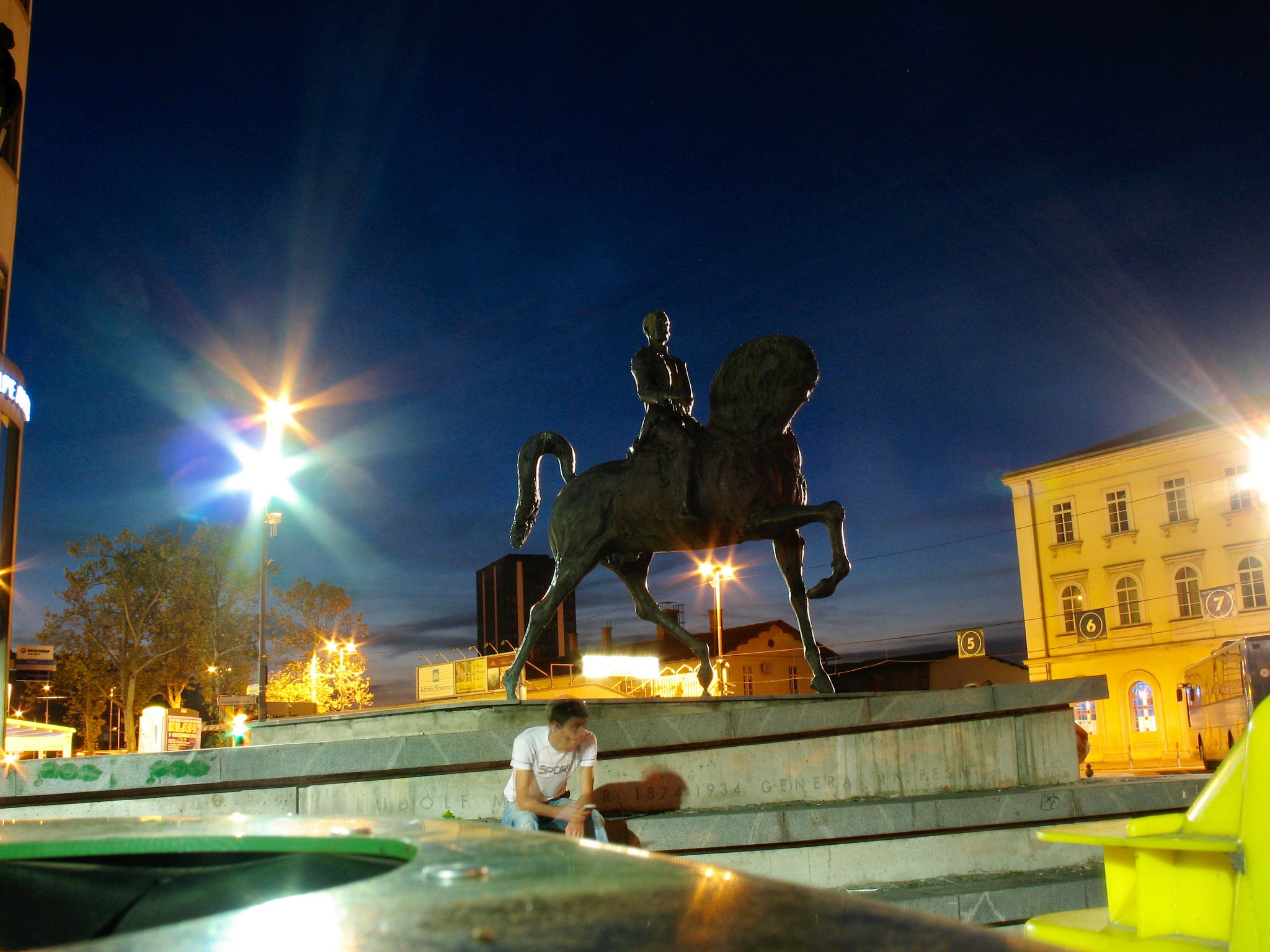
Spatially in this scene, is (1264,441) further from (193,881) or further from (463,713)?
(193,881)

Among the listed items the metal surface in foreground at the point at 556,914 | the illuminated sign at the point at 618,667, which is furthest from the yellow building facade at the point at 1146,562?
the metal surface in foreground at the point at 556,914

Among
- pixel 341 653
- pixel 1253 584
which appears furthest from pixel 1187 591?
pixel 341 653

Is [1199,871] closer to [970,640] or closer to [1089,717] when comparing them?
[970,640]

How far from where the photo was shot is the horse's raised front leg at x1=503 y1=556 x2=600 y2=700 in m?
9.39

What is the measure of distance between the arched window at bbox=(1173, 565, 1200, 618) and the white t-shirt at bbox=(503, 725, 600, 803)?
125 feet

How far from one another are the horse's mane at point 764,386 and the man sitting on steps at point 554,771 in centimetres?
383

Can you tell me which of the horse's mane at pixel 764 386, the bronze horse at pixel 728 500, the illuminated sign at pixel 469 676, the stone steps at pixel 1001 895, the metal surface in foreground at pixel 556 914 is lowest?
the stone steps at pixel 1001 895

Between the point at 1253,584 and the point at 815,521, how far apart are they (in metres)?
34.7

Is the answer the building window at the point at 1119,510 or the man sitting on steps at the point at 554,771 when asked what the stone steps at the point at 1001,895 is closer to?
the man sitting on steps at the point at 554,771

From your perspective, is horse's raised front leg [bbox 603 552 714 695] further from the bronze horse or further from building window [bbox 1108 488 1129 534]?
building window [bbox 1108 488 1129 534]

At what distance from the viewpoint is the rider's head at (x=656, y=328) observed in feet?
31.9

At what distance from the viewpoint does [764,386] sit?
8.93 metres

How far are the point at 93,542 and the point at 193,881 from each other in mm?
49391

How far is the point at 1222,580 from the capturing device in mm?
36812
